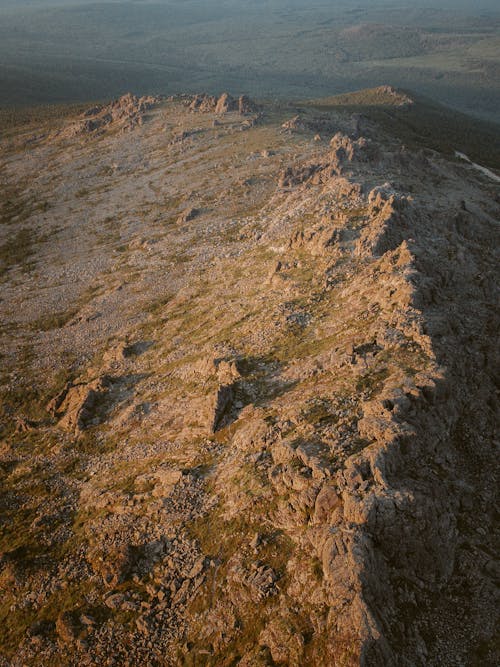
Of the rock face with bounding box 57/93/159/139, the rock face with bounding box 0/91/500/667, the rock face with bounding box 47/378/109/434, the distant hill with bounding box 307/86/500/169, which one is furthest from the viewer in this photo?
the rock face with bounding box 57/93/159/139

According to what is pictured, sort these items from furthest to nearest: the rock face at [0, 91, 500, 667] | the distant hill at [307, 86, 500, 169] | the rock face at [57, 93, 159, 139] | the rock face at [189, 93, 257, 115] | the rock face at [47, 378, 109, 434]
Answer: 1. the rock face at [57, 93, 159, 139]
2. the distant hill at [307, 86, 500, 169]
3. the rock face at [189, 93, 257, 115]
4. the rock face at [47, 378, 109, 434]
5. the rock face at [0, 91, 500, 667]

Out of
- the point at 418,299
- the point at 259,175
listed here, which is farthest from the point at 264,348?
the point at 259,175

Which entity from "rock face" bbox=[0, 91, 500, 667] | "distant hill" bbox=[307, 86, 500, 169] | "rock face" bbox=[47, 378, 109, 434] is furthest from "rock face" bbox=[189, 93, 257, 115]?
"rock face" bbox=[47, 378, 109, 434]

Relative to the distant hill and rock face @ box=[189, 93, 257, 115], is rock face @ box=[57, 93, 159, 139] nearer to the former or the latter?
rock face @ box=[189, 93, 257, 115]

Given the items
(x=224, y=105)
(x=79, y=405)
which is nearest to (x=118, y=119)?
(x=224, y=105)

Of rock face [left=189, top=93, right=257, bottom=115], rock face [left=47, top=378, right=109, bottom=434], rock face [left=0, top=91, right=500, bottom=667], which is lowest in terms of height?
rock face [left=47, top=378, right=109, bottom=434]

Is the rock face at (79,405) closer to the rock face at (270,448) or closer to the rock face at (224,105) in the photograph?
the rock face at (270,448)

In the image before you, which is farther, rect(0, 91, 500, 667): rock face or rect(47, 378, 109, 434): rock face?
rect(47, 378, 109, 434): rock face

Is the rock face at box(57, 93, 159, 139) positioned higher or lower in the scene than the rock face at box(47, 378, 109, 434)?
higher

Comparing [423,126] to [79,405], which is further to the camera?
[423,126]

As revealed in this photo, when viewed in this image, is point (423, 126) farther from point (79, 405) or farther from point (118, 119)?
point (79, 405)
